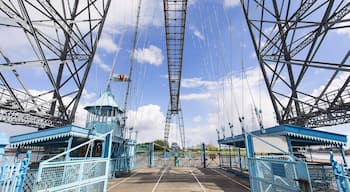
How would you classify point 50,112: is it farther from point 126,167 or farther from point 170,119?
point 170,119

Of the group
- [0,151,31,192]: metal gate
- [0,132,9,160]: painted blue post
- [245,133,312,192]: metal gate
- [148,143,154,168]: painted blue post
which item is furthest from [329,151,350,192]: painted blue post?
[148,143,154,168]: painted blue post

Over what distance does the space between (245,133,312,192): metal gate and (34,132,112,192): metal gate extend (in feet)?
18.4

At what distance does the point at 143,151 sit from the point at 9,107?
16695 millimetres

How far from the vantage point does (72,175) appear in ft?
16.7

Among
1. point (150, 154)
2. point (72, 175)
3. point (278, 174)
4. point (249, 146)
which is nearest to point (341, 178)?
point (278, 174)

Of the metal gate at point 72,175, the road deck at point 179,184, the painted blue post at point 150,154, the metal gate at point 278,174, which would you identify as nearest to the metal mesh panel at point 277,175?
the metal gate at point 278,174

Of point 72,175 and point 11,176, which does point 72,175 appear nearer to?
point 72,175

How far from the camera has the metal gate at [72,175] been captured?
4043mm

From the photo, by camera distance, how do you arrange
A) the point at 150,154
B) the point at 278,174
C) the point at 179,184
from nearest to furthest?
the point at 278,174 → the point at 179,184 → the point at 150,154

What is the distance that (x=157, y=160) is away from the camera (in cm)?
2402

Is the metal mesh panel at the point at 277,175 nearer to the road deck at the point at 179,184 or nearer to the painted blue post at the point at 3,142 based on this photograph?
the road deck at the point at 179,184

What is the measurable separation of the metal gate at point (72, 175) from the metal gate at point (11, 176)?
1.12 ft

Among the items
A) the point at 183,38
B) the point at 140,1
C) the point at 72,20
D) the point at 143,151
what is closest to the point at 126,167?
the point at 143,151

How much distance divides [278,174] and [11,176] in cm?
632
